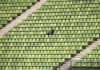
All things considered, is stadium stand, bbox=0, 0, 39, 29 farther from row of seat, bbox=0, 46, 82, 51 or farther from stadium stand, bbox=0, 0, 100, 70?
row of seat, bbox=0, 46, 82, 51

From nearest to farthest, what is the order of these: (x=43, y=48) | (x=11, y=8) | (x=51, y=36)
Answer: (x=43, y=48) → (x=51, y=36) → (x=11, y=8)

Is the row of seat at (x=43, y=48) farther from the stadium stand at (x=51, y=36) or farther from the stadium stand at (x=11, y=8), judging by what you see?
the stadium stand at (x=11, y=8)

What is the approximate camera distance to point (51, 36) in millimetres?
16641

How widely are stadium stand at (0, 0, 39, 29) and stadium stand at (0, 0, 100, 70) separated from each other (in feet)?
2.26

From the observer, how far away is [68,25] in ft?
55.1

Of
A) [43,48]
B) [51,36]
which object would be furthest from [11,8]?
[43,48]

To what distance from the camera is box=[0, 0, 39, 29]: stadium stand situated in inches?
692

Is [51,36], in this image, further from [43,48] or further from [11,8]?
[11,8]

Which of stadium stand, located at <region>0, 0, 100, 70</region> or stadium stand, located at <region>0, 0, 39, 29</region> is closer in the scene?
stadium stand, located at <region>0, 0, 100, 70</region>

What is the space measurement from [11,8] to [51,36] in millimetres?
3046

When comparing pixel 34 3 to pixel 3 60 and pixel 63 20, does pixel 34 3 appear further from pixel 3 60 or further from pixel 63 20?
pixel 3 60

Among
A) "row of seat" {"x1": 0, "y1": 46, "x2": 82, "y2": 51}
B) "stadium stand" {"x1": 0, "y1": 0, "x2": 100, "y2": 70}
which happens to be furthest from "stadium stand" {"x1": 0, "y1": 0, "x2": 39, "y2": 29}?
"row of seat" {"x1": 0, "y1": 46, "x2": 82, "y2": 51}

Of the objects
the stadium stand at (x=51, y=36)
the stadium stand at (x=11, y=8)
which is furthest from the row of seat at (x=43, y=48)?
the stadium stand at (x=11, y=8)

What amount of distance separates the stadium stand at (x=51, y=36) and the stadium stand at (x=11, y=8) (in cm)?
69
